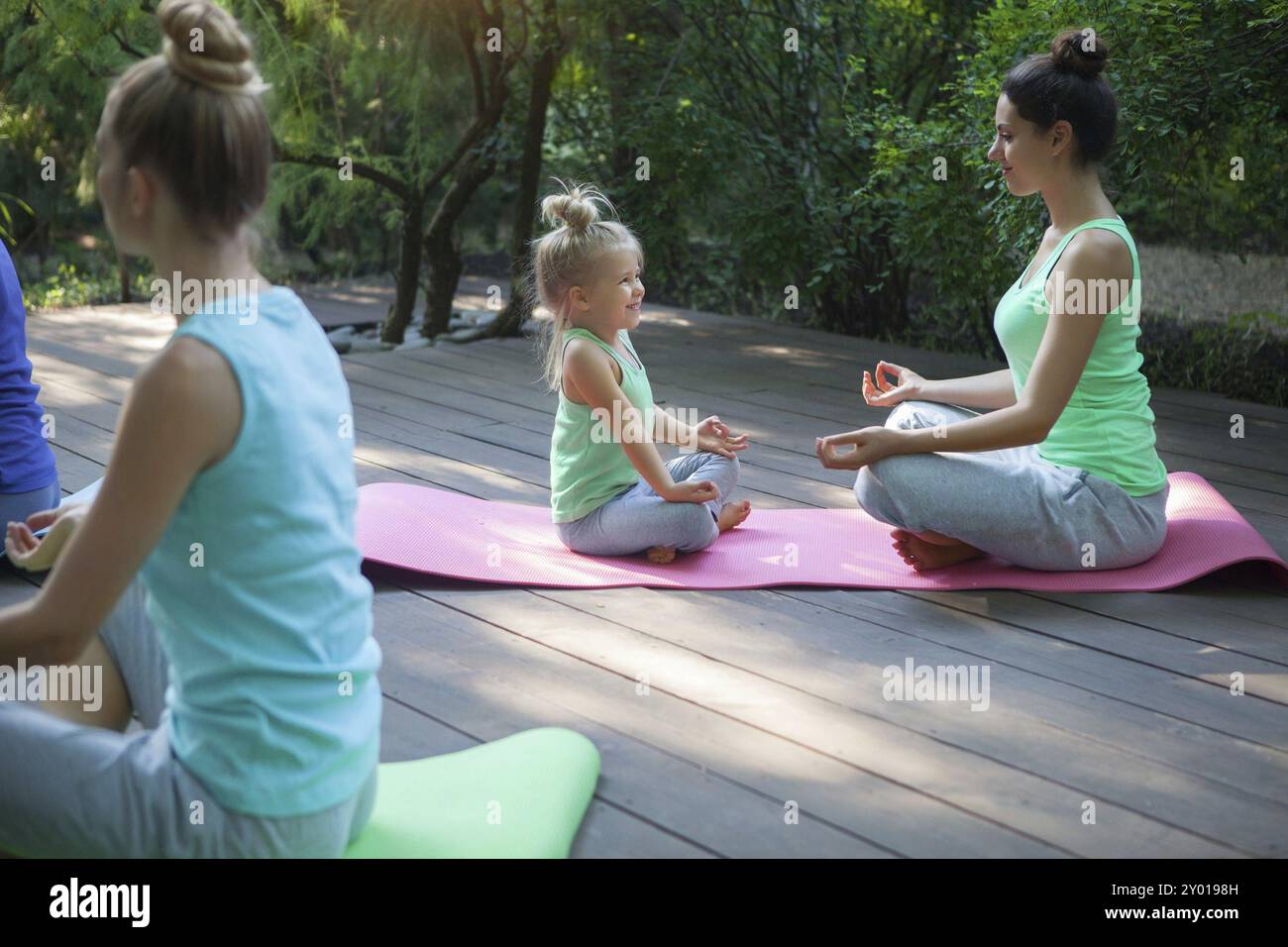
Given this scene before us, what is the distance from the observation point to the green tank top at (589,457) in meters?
2.97

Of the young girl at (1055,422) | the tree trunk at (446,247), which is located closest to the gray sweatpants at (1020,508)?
the young girl at (1055,422)

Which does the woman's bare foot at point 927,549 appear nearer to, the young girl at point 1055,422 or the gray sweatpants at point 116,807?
the young girl at point 1055,422

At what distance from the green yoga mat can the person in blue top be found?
52.2 inches

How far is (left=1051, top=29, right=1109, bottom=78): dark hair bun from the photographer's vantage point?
273 centimetres

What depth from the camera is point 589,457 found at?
298 centimetres

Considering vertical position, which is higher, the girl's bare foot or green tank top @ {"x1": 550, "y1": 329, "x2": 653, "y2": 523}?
green tank top @ {"x1": 550, "y1": 329, "x2": 653, "y2": 523}

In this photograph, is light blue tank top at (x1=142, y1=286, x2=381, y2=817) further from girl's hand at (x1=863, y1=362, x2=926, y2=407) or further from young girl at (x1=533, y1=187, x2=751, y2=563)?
girl's hand at (x1=863, y1=362, x2=926, y2=407)

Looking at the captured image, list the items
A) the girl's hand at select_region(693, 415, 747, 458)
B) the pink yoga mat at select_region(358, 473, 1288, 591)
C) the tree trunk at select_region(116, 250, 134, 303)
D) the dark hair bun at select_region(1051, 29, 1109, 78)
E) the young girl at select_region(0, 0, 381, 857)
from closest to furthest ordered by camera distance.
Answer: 1. the young girl at select_region(0, 0, 381, 857)
2. the dark hair bun at select_region(1051, 29, 1109, 78)
3. the pink yoga mat at select_region(358, 473, 1288, 591)
4. the girl's hand at select_region(693, 415, 747, 458)
5. the tree trunk at select_region(116, 250, 134, 303)

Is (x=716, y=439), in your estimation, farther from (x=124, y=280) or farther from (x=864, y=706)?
(x=124, y=280)

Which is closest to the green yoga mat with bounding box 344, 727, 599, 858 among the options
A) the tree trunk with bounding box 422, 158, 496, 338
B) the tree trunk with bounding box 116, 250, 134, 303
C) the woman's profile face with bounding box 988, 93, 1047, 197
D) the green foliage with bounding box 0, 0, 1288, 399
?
the woman's profile face with bounding box 988, 93, 1047, 197

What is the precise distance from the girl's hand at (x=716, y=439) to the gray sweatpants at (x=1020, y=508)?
318mm
